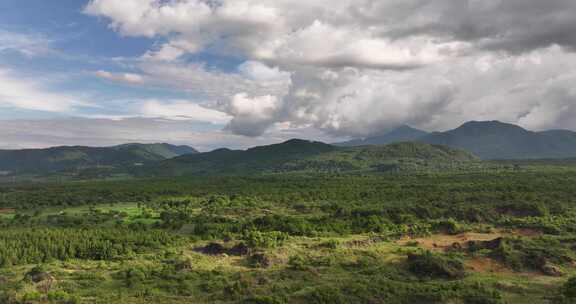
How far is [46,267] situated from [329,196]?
10121cm

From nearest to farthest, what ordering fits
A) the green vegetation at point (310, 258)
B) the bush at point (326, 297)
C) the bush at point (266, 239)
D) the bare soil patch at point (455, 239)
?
the bush at point (326, 297), the green vegetation at point (310, 258), the bush at point (266, 239), the bare soil patch at point (455, 239)

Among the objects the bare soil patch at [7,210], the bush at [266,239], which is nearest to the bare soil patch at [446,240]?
the bush at [266,239]

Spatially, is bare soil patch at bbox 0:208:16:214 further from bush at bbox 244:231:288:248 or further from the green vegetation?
bush at bbox 244:231:288:248

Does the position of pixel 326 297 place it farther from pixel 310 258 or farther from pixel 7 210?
pixel 7 210

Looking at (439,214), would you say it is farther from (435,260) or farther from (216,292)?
(216,292)

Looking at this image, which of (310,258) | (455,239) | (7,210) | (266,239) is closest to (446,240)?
(455,239)

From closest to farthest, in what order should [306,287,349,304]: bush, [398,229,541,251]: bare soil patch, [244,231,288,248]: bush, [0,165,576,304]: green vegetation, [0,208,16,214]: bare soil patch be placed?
1. [306,287,349,304]: bush
2. [0,165,576,304]: green vegetation
3. [244,231,288,248]: bush
4. [398,229,541,251]: bare soil patch
5. [0,208,16,214]: bare soil patch

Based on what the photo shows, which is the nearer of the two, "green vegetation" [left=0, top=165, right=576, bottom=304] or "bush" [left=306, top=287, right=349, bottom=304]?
"bush" [left=306, top=287, right=349, bottom=304]

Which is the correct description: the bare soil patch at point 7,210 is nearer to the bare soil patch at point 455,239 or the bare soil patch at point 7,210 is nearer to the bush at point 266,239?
the bush at point 266,239

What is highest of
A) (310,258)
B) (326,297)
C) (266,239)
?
(326,297)

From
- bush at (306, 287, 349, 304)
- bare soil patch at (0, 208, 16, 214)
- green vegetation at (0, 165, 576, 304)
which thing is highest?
bush at (306, 287, 349, 304)

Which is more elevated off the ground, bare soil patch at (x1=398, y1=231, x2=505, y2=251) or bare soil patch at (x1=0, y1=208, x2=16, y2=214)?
bare soil patch at (x1=398, y1=231, x2=505, y2=251)

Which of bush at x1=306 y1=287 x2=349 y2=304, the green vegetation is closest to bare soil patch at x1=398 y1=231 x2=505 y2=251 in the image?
the green vegetation

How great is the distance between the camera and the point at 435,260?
45125 mm
